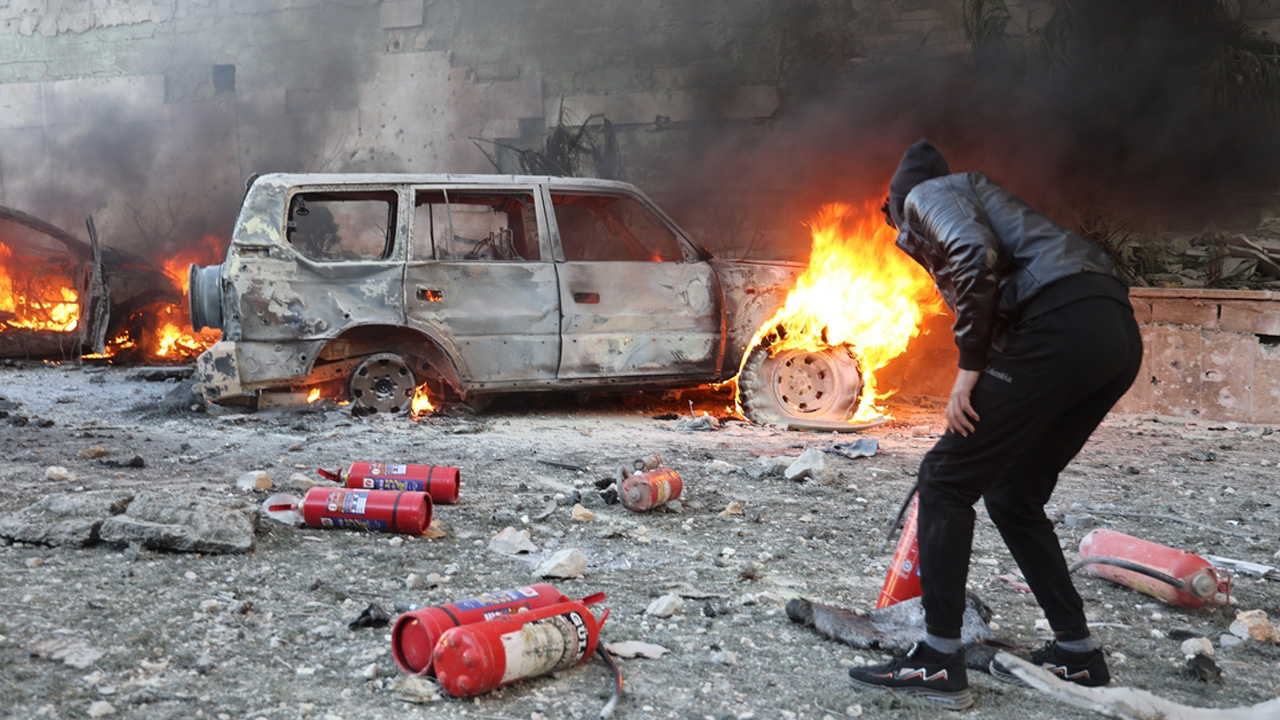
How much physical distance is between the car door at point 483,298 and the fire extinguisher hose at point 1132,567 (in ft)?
12.4

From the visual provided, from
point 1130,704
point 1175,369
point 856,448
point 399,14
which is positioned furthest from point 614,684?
point 399,14

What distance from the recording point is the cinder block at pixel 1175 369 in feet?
22.0

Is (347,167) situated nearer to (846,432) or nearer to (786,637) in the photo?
(846,432)

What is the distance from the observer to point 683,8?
10492mm

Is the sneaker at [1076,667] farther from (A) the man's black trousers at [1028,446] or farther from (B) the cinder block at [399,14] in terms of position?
(B) the cinder block at [399,14]

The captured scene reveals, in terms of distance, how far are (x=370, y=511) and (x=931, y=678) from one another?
2.14 meters

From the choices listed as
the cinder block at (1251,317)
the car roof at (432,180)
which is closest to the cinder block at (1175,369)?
the cinder block at (1251,317)

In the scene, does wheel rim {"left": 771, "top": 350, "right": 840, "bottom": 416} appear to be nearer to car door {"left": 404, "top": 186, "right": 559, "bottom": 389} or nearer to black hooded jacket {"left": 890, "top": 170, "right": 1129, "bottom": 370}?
car door {"left": 404, "top": 186, "right": 559, "bottom": 389}

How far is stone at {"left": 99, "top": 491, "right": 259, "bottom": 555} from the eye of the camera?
2.94 meters

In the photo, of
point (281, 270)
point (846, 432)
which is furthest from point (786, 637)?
point (281, 270)

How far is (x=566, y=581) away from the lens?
9.59 ft

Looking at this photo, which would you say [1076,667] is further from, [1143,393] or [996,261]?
[1143,393]

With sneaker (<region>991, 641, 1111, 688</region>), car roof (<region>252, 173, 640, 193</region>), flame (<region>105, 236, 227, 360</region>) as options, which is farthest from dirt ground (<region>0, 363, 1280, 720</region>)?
flame (<region>105, 236, 227, 360</region>)

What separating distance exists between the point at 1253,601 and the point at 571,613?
7.67ft
